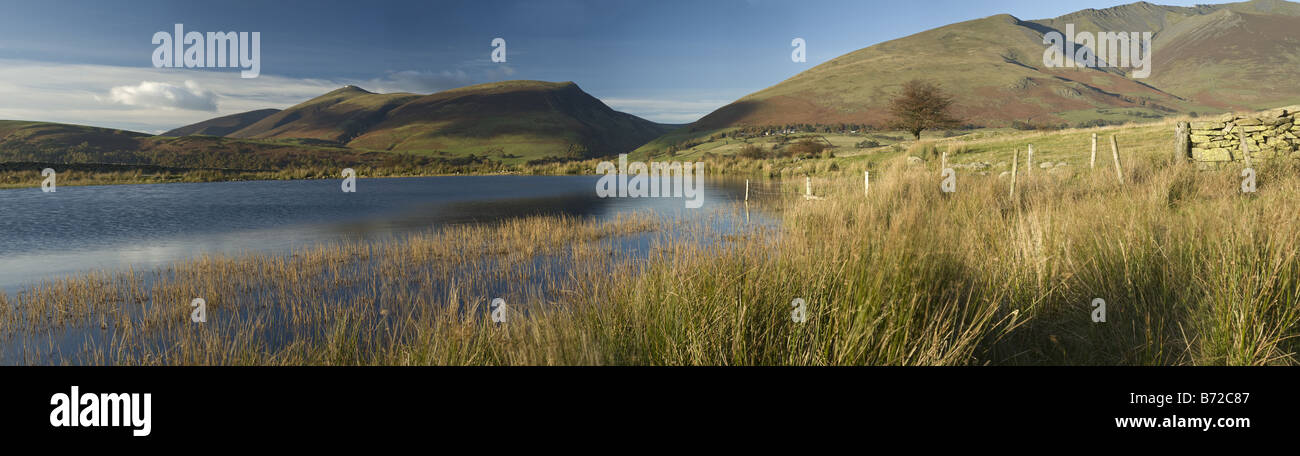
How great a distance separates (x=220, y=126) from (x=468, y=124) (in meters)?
115

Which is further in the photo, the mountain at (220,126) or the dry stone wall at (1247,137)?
the mountain at (220,126)

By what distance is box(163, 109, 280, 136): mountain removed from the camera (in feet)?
612

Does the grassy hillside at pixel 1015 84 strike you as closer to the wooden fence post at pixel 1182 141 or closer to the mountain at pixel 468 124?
the mountain at pixel 468 124

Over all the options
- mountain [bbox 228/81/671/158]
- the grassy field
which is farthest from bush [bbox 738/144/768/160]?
mountain [bbox 228/81/671/158]

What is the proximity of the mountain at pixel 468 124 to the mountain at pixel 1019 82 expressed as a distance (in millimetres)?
42785

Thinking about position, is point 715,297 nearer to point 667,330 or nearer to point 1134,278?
point 667,330

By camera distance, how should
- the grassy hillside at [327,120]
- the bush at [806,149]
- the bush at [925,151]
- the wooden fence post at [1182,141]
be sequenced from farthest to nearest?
the grassy hillside at [327,120] < the bush at [806,149] < the bush at [925,151] < the wooden fence post at [1182,141]

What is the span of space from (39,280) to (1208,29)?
294152 mm

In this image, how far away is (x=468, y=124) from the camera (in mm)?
147125

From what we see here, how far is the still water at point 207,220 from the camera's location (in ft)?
37.0

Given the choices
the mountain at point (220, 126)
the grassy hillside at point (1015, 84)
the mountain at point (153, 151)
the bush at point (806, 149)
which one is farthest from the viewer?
the mountain at point (220, 126)

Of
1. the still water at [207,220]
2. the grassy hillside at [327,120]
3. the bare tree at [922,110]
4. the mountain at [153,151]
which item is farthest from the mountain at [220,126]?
the bare tree at [922,110]

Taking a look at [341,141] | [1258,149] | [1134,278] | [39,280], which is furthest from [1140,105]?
[341,141]

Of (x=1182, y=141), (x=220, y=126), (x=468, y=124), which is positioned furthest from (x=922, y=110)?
(x=220, y=126)
